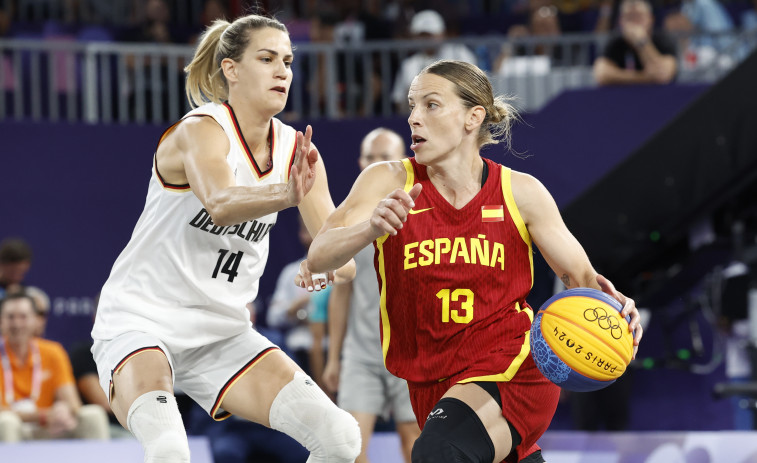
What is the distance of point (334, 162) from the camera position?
948 cm

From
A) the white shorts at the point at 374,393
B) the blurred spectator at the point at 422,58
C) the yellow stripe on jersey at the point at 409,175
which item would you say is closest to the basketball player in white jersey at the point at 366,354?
the white shorts at the point at 374,393

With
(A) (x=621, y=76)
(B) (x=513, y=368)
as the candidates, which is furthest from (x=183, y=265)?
(A) (x=621, y=76)

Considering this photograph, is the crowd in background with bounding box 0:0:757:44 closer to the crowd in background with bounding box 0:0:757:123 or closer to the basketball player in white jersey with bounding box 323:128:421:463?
the crowd in background with bounding box 0:0:757:123

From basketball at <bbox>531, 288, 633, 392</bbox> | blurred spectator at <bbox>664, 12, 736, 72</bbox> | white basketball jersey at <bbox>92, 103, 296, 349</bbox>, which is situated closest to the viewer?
basketball at <bbox>531, 288, 633, 392</bbox>

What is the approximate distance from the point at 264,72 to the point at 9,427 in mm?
3334

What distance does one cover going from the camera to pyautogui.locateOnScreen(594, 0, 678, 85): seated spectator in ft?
27.6

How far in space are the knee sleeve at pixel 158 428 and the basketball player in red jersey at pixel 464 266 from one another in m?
0.82

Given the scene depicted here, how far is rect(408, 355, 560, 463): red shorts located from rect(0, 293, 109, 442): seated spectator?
3.45m

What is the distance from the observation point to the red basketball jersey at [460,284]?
152 inches

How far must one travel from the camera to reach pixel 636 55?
8.52m

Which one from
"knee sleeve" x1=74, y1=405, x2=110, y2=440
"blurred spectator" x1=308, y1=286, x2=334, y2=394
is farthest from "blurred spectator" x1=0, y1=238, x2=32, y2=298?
"blurred spectator" x1=308, y1=286, x2=334, y2=394

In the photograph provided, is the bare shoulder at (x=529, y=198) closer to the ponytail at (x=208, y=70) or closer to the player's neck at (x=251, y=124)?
the player's neck at (x=251, y=124)

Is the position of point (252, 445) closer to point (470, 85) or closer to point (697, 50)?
point (470, 85)

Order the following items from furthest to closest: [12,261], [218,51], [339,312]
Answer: [12,261] → [339,312] → [218,51]
